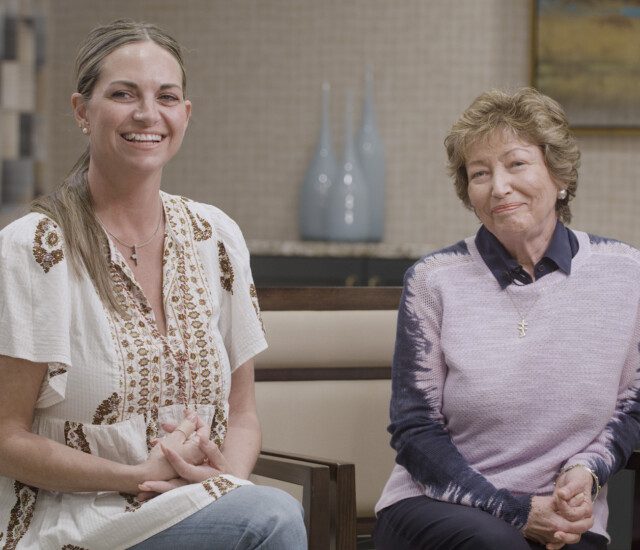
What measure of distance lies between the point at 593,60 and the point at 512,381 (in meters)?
2.76

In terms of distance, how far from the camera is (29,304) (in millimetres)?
1714

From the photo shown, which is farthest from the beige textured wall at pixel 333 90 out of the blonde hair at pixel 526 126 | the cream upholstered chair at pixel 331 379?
the blonde hair at pixel 526 126

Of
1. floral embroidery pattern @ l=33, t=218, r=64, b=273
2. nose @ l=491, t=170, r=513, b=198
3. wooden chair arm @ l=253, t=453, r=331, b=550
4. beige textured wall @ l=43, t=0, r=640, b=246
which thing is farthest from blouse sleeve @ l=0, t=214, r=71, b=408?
beige textured wall @ l=43, t=0, r=640, b=246

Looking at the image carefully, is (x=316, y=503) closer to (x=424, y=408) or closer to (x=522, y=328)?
(x=424, y=408)

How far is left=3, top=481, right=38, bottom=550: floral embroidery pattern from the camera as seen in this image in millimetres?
1716

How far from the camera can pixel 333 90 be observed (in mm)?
4867

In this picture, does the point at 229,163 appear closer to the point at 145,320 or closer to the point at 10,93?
the point at 10,93

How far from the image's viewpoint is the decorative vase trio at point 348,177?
4566 mm

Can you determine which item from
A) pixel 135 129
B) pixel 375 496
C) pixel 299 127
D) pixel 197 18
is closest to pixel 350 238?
pixel 299 127

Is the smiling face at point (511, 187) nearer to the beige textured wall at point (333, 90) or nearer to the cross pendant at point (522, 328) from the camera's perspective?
the cross pendant at point (522, 328)

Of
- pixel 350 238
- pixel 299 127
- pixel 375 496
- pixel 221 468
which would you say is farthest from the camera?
pixel 299 127

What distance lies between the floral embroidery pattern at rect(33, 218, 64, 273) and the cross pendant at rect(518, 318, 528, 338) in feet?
2.94

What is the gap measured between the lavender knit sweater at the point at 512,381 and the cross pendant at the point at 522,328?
0.01m

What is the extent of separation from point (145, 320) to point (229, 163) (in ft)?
10.6
